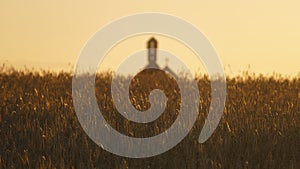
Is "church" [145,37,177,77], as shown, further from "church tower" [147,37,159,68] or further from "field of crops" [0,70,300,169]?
"field of crops" [0,70,300,169]

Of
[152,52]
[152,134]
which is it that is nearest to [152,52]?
[152,52]

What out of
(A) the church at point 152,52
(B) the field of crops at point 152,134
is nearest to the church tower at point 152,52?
(A) the church at point 152,52

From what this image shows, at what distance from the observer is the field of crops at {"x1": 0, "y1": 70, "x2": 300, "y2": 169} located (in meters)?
6.11

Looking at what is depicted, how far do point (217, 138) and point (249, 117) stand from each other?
1.04 meters

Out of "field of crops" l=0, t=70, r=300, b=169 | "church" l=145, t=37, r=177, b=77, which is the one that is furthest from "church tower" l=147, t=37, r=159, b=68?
"field of crops" l=0, t=70, r=300, b=169

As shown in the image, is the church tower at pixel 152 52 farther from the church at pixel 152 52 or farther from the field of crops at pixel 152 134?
the field of crops at pixel 152 134

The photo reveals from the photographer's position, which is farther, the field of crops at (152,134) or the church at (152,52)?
the church at (152,52)

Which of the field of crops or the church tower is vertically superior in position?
the church tower

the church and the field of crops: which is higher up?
the church

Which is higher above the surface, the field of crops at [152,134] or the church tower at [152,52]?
the church tower at [152,52]

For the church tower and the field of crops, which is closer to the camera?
the field of crops

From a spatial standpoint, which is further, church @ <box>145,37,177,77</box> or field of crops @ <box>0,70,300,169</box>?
church @ <box>145,37,177,77</box>

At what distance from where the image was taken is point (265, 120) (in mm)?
7414

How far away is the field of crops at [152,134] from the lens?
6.11 meters
